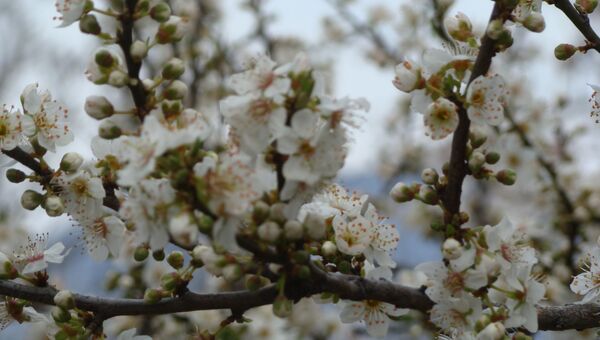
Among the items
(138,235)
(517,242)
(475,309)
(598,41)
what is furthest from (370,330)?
(598,41)

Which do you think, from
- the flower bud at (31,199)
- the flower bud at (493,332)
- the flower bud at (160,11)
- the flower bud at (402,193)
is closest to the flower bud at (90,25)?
the flower bud at (160,11)

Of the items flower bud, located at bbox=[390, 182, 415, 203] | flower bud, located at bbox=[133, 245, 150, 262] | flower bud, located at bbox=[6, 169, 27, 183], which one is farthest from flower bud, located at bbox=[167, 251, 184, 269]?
flower bud, located at bbox=[390, 182, 415, 203]

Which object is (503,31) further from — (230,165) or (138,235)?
(138,235)

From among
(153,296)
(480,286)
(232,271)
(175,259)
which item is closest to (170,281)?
(153,296)

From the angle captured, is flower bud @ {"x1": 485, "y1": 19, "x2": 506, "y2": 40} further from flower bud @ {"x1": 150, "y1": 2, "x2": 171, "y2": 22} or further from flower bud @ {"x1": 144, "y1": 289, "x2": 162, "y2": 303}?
flower bud @ {"x1": 144, "y1": 289, "x2": 162, "y2": 303}

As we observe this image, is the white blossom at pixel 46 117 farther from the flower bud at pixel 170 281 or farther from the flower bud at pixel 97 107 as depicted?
the flower bud at pixel 170 281
